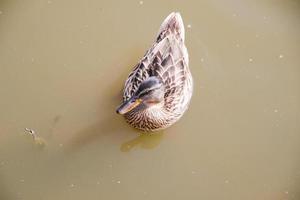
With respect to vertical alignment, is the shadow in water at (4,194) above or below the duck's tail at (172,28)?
below

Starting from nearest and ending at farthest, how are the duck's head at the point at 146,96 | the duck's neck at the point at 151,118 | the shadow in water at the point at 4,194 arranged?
the duck's head at the point at 146,96 → the duck's neck at the point at 151,118 → the shadow in water at the point at 4,194

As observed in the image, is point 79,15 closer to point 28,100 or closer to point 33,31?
point 33,31

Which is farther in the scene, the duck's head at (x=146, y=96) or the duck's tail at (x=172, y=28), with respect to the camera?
the duck's tail at (x=172, y=28)

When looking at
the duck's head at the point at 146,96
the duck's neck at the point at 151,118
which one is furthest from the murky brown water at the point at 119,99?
the duck's head at the point at 146,96

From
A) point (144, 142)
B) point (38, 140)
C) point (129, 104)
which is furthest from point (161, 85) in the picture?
point (38, 140)

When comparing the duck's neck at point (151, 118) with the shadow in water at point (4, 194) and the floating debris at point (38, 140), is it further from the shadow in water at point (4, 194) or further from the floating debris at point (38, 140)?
the shadow in water at point (4, 194)

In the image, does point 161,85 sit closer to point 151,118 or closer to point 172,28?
point 151,118
